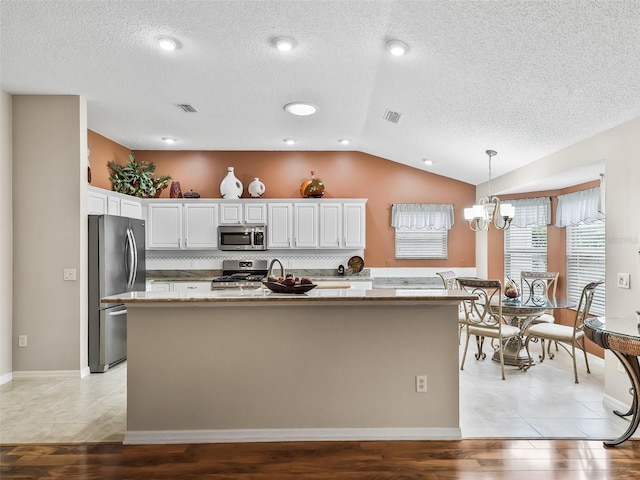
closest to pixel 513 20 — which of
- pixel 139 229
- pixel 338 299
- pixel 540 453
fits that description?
pixel 338 299

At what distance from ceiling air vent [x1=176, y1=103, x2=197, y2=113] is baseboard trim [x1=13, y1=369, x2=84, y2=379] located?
296cm

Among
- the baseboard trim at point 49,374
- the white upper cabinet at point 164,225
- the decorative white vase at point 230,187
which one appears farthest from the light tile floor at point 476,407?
the decorative white vase at point 230,187

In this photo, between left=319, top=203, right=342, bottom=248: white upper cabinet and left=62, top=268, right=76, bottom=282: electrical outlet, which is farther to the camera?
left=319, top=203, right=342, bottom=248: white upper cabinet

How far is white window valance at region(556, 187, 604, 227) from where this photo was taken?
15.6ft

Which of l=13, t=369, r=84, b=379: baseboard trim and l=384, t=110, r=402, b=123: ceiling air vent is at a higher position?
l=384, t=110, r=402, b=123: ceiling air vent

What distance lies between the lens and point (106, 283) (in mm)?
4281

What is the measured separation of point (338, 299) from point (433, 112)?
8.23 feet

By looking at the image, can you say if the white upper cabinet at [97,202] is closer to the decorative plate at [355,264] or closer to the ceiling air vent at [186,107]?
the ceiling air vent at [186,107]

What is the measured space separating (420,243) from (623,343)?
409cm

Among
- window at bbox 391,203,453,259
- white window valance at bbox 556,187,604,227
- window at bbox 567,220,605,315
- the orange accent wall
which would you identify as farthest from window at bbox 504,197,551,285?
window at bbox 391,203,453,259

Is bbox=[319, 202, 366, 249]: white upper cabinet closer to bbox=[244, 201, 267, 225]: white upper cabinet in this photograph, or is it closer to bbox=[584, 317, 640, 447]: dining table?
bbox=[244, 201, 267, 225]: white upper cabinet

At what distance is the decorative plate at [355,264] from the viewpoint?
628 cm

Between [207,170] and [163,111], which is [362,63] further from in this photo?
[207,170]

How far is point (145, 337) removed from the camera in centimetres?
277
